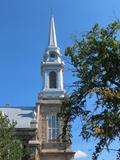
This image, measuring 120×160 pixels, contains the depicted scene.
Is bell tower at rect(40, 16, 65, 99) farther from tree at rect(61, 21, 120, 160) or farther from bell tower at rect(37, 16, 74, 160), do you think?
tree at rect(61, 21, 120, 160)

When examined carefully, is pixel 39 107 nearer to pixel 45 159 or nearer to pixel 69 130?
pixel 45 159

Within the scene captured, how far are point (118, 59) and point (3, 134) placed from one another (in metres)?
20.1

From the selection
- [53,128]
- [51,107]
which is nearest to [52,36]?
[51,107]

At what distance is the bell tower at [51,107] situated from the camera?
2032 inches

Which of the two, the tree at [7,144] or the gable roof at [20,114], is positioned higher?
the gable roof at [20,114]

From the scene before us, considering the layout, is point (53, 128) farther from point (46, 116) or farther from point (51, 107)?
point (51, 107)

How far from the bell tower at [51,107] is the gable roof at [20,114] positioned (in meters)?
1.18

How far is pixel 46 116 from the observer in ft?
180

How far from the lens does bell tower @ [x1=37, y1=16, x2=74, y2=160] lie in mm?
51625

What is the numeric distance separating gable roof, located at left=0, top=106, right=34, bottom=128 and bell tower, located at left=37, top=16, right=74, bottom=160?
3.88ft

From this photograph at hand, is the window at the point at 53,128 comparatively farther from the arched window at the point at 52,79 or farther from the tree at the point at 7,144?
the tree at the point at 7,144

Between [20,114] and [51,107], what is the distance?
3.49 meters

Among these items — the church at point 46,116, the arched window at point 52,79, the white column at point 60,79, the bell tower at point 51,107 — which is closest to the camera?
the church at point 46,116

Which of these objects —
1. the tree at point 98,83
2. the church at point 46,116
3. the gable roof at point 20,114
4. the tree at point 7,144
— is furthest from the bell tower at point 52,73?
the tree at point 98,83
